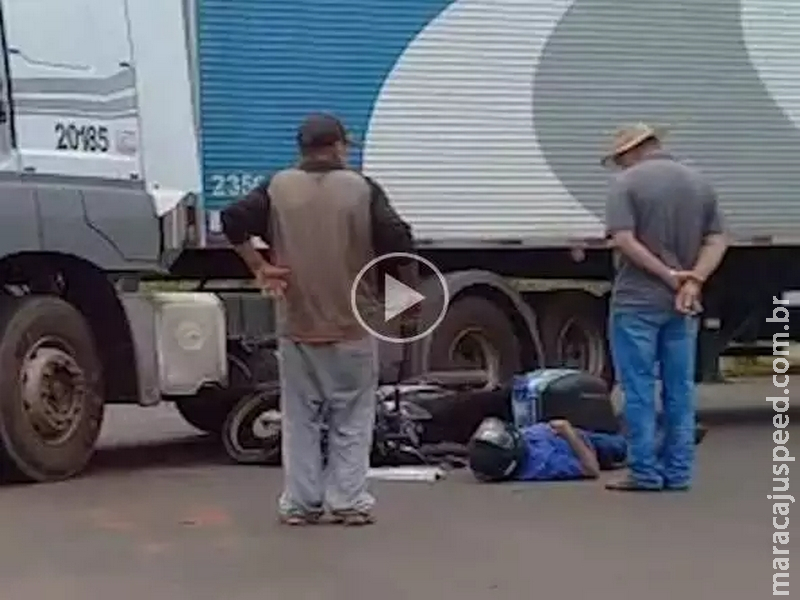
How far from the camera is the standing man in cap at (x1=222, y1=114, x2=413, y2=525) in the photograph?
846 centimetres

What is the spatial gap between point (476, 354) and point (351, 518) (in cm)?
503

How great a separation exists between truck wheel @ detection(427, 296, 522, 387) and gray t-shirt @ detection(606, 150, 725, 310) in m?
3.73

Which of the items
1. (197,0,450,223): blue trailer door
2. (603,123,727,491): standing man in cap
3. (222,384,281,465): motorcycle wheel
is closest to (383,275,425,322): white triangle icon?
(603,123,727,491): standing man in cap

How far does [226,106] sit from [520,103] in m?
2.27

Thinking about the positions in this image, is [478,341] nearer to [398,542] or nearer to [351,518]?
[351,518]

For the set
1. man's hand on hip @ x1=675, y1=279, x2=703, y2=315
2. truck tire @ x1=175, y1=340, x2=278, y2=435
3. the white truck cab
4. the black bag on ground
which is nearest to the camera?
man's hand on hip @ x1=675, y1=279, x2=703, y2=315

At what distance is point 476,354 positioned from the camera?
13430 millimetres

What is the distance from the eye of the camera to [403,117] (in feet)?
41.9

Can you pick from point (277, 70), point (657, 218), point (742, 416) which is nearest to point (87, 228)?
point (277, 70)

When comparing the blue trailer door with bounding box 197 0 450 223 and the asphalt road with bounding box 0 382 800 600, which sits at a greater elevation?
the blue trailer door with bounding box 197 0 450 223

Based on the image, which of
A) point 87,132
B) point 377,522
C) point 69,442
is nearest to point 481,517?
point 377,522

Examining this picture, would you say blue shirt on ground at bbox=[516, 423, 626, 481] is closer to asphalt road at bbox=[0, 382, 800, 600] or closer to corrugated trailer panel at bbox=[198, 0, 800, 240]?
asphalt road at bbox=[0, 382, 800, 600]

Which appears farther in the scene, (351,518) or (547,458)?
(547,458)
